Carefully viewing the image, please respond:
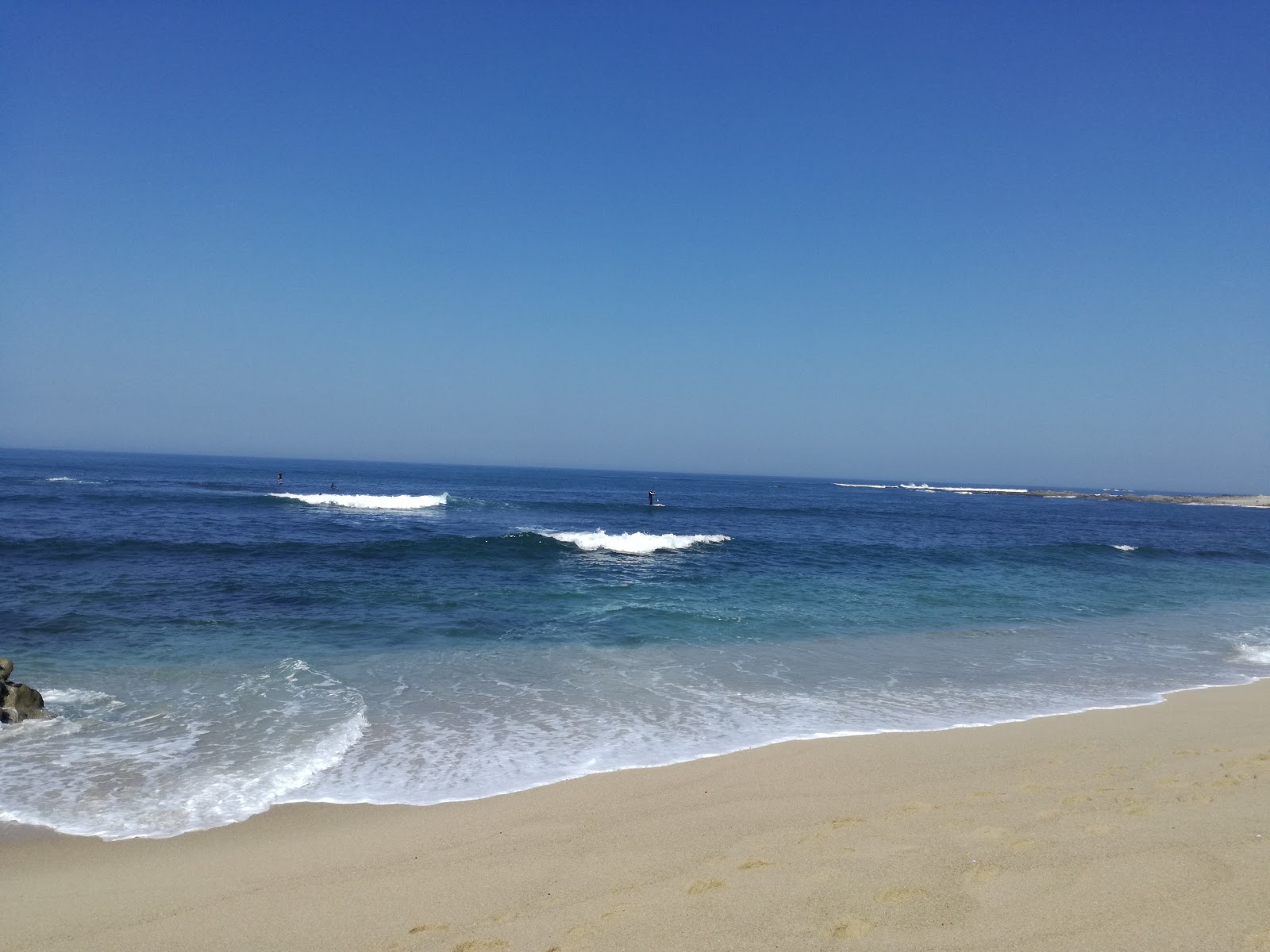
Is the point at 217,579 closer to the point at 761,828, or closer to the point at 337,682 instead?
the point at 337,682

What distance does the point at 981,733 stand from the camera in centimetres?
782

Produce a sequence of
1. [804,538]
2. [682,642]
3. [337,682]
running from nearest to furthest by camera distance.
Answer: [337,682] < [682,642] < [804,538]

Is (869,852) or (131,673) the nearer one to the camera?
(869,852)

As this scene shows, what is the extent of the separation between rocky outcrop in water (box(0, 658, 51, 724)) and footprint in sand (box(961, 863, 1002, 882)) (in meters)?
Answer: 9.48

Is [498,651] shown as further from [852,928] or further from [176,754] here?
[852,928]

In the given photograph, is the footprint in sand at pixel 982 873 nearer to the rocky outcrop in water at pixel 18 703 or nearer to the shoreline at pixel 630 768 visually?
the shoreline at pixel 630 768

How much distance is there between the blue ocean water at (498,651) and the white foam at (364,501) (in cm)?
1363

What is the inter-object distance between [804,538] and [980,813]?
2793cm

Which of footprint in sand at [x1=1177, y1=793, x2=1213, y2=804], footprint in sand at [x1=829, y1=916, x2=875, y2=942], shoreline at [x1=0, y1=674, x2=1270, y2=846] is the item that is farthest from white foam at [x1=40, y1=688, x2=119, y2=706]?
footprint in sand at [x1=1177, y1=793, x2=1213, y2=804]

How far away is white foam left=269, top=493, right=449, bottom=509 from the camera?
138ft

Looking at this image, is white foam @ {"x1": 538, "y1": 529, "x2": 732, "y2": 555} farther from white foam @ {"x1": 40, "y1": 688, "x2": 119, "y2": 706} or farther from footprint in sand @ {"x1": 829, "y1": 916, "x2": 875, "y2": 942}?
footprint in sand @ {"x1": 829, "y1": 916, "x2": 875, "y2": 942}

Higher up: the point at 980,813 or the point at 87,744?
the point at 980,813

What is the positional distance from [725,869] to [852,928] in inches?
39.9

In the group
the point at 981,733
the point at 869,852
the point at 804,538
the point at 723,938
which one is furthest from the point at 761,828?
the point at 804,538
